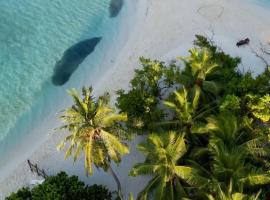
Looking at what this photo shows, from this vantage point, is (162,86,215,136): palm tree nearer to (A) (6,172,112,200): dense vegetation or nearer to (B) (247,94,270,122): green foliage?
(B) (247,94,270,122): green foliage

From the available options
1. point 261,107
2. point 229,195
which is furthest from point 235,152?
point 261,107

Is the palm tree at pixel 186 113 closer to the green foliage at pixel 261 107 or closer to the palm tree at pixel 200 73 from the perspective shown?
the palm tree at pixel 200 73

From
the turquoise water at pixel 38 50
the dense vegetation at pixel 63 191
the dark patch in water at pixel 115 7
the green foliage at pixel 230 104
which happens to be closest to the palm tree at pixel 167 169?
the dense vegetation at pixel 63 191

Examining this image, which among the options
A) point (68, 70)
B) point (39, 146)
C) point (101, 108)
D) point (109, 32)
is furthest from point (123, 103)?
point (109, 32)

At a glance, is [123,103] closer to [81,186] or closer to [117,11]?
[81,186]

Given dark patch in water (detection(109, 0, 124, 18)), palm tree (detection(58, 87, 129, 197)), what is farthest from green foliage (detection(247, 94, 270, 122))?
dark patch in water (detection(109, 0, 124, 18))

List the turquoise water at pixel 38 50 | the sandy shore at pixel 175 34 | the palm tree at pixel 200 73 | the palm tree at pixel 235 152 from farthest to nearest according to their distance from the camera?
the turquoise water at pixel 38 50 → the sandy shore at pixel 175 34 → the palm tree at pixel 200 73 → the palm tree at pixel 235 152

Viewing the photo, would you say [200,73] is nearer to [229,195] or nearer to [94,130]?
[94,130]
